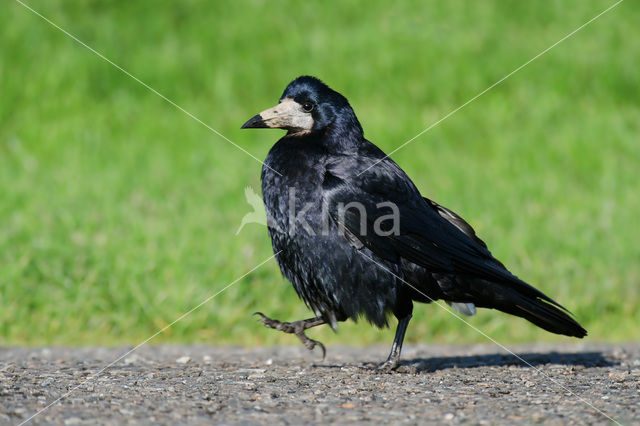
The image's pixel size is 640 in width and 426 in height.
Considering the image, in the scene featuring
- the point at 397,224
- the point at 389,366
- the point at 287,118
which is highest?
the point at 287,118

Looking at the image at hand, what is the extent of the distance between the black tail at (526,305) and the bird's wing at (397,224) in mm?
51

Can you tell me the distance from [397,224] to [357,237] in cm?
25

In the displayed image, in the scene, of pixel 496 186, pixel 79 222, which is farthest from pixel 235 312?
pixel 496 186

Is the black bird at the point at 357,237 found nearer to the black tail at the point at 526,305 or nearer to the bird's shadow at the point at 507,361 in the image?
the black tail at the point at 526,305

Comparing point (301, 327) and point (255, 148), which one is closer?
point (301, 327)

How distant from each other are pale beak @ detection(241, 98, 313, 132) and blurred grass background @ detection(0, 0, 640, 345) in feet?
6.47

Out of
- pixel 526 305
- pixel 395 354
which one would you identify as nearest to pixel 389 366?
pixel 395 354

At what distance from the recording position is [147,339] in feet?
20.1

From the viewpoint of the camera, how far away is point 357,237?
438cm

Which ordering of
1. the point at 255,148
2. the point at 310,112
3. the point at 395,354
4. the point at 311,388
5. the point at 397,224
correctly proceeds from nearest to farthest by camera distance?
the point at 311,388, the point at 397,224, the point at 395,354, the point at 310,112, the point at 255,148

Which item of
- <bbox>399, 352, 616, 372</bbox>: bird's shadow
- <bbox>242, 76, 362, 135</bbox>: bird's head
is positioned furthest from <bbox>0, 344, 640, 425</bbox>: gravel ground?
<bbox>242, 76, 362, 135</bbox>: bird's head

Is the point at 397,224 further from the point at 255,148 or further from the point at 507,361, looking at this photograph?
the point at 255,148

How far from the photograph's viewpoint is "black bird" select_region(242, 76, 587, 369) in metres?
4.38

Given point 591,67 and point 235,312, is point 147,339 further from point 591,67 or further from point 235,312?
point 591,67
